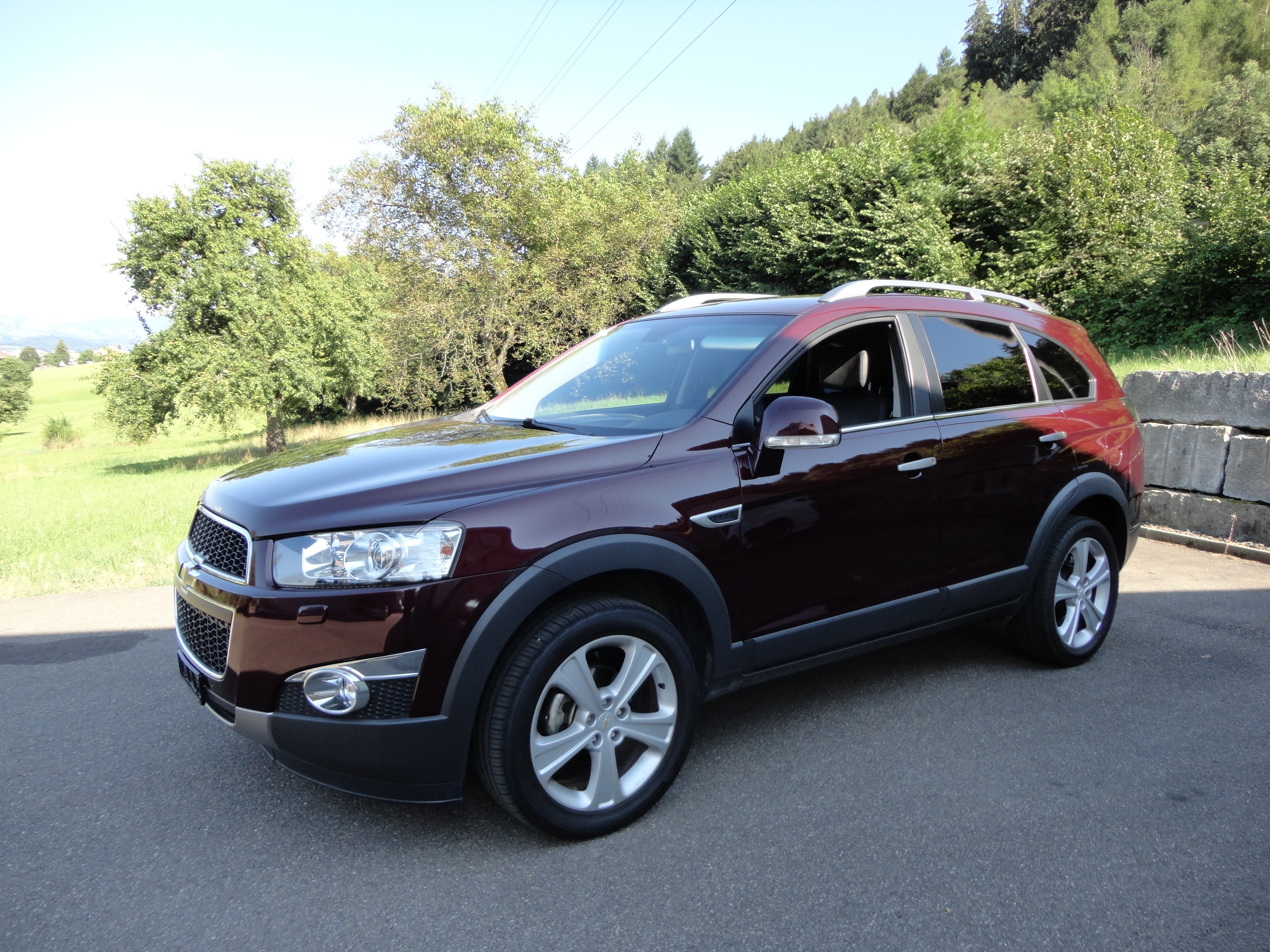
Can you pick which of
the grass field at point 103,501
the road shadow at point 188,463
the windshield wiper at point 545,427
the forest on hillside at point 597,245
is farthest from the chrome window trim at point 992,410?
the road shadow at point 188,463

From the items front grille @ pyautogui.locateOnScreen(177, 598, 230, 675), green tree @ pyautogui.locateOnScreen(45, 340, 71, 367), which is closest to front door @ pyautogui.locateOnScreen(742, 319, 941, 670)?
front grille @ pyautogui.locateOnScreen(177, 598, 230, 675)

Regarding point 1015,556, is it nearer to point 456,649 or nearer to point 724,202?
point 456,649

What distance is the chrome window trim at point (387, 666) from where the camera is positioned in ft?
7.94

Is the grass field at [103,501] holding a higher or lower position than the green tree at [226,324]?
lower

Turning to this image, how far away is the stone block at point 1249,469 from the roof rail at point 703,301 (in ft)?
15.5

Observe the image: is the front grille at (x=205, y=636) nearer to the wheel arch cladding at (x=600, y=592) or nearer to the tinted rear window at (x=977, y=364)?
the wheel arch cladding at (x=600, y=592)

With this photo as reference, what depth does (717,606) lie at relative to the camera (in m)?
2.95

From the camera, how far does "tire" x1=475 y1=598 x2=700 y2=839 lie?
2553mm

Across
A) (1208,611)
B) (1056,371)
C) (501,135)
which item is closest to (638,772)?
(1056,371)

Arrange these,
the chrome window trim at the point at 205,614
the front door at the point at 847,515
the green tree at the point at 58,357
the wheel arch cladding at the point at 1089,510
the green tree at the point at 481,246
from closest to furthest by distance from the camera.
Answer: the chrome window trim at the point at 205,614 < the front door at the point at 847,515 < the wheel arch cladding at the point at 1089,510 < the green tree at the point at 481,246 < the green tree at the point at 58,357

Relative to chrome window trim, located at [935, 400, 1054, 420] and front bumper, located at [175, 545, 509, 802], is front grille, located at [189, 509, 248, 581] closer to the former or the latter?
front bumper, located at [175, 545, 509, 802]

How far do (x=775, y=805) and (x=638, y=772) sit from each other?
0.52 metres

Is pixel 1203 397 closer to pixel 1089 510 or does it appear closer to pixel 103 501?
pixel 1089 510

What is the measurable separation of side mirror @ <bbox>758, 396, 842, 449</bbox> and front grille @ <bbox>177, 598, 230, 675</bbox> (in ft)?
6.16
